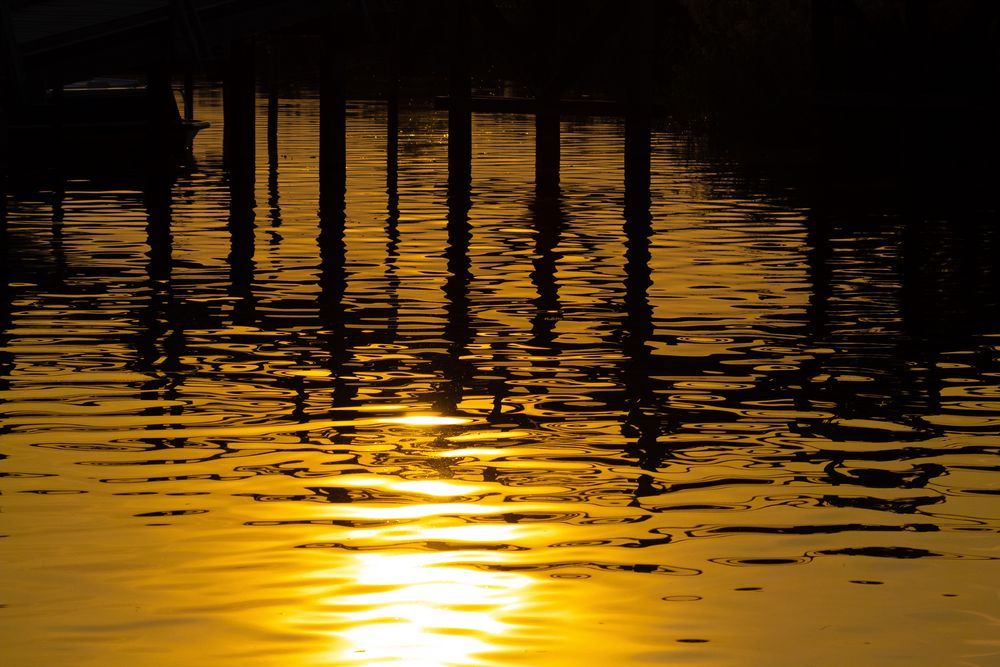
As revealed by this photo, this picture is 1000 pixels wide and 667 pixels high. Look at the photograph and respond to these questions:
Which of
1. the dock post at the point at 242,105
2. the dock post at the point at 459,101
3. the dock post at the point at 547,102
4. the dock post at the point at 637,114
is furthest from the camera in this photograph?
the dock post at the point at 242,105

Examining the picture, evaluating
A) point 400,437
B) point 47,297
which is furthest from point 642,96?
point 400,437

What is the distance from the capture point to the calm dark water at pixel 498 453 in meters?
7.08

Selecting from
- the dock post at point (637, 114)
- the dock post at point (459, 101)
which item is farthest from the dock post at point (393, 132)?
the dock post at point (637, 114)

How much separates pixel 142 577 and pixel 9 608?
2.07 ft

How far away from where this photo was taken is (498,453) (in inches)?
402

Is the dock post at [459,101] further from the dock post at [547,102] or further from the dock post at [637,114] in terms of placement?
the dock post at [637,114]

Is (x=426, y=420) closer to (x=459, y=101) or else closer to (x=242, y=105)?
(x=459, y=101)

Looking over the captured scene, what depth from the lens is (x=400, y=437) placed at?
1066 centimetres

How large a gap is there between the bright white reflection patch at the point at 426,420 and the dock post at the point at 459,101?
16.9 metres

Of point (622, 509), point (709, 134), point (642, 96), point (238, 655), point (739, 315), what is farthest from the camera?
point (709, 134)

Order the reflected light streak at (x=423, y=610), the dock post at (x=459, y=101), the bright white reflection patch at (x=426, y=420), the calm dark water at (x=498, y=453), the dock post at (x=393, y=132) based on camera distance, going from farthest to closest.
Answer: the dock post at (x=393, y=132) → the dock post at (x=459, y=101) → the bright white reflection patch at (x=426, y=420) → the calm dark water at (x=498, y=453) → the reflected light streak at (x=423, y=610)

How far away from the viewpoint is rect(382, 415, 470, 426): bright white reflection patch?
36.3 ft

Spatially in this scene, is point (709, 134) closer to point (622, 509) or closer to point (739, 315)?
point (739, 315)

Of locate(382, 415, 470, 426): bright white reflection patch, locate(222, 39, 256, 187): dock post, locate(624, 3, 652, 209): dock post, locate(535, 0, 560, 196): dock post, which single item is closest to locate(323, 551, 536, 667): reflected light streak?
locate(382, 415, 470, 426): bright white reflection patch
